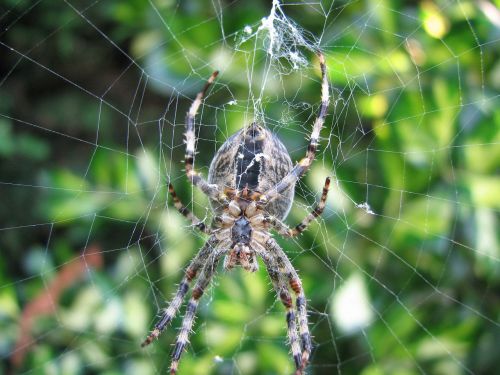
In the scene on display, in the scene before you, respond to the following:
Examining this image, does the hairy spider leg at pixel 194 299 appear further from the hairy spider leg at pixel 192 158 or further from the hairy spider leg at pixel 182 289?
the hairy spider leg at pixel 192 158

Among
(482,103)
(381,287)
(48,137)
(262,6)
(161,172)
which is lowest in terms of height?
(48,137)

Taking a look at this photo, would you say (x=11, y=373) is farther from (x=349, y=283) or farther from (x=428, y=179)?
(x=428, y=179)

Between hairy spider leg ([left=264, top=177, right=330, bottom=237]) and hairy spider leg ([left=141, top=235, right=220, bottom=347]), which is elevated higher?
hairy spider leg ([left=264, top=177, right=330, bottom=237])

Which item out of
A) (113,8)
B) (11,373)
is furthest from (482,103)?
(11,373)

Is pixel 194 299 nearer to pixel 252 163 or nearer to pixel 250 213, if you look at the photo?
pixel 250 213

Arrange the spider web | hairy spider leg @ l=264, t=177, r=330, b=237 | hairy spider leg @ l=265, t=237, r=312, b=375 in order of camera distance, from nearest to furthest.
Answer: hairy spider leg @ l=264, t=177, r=330, b=237, the spider web, hairy spider leg @ l=265, t=237, r=312, b=375

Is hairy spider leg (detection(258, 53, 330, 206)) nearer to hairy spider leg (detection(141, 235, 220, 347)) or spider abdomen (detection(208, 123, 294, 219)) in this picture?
spider abdomen (detection(208, 123, 294, 219))

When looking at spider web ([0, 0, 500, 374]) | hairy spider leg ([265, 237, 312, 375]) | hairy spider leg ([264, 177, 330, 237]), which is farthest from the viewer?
hairy spider leg ([265, 237, 312, 375])

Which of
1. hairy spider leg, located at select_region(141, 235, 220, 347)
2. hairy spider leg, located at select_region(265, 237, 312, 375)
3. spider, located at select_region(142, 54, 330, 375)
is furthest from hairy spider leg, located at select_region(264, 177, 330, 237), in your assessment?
hairy spider leg, located at select_region(141, 235, 220, 347)

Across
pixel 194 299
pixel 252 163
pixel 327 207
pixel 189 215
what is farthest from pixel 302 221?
pixel 194 299
